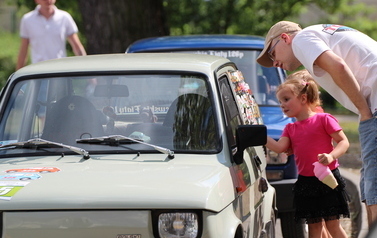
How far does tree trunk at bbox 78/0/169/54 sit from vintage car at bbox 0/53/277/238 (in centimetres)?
903

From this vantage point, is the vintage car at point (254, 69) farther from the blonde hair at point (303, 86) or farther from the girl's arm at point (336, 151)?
the girl's arm at point (336, 151)

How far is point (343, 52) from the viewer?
15.6 ft

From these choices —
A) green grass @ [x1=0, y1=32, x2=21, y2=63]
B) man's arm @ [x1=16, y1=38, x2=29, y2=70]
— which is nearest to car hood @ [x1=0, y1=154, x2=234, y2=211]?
man's arm @ [x1=16, y1=38, x2=29, y2=70]

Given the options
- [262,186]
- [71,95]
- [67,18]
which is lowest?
[262,186]

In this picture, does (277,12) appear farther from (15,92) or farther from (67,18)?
(15,92)

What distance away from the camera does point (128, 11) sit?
14.9 metres

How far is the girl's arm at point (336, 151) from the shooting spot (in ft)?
17.0

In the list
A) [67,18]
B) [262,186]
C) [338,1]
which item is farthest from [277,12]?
[262,186]

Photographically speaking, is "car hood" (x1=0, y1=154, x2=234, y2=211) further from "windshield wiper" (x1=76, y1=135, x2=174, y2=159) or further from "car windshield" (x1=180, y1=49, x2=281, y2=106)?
"car windshield" (x1=180, y1=49, x2=281, y2=106)

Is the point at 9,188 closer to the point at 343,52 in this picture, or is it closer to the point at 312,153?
the point at 343,52

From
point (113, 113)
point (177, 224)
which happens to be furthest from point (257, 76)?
point (177, 224)

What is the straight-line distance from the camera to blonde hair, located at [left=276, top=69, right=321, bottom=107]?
19.1ft

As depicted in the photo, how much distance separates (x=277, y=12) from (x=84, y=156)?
55.2ft

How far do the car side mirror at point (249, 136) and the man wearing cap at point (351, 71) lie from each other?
443mm
